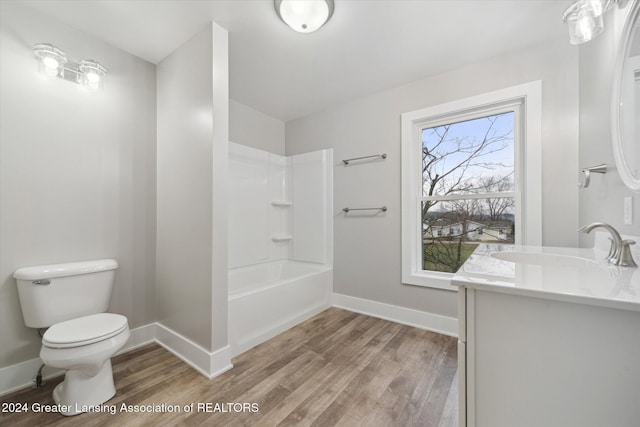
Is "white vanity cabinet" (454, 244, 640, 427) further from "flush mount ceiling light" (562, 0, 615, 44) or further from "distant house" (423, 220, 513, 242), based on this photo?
"distant house" (423, 220, 513, 242)

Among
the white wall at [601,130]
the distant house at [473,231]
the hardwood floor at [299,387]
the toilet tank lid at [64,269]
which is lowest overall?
the hardwood floor at [299,387]

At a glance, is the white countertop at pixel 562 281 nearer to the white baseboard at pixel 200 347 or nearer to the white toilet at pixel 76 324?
the white baseboard at pixel 200 347

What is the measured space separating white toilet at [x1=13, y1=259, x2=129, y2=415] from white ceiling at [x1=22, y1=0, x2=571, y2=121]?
165cm

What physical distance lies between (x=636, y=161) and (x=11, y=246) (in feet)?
10.6

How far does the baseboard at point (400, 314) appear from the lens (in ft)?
7.20

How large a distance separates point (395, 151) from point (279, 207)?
162cm

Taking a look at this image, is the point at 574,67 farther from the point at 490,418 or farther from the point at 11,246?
the point at 11,246

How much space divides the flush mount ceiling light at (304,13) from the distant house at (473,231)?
191 cm

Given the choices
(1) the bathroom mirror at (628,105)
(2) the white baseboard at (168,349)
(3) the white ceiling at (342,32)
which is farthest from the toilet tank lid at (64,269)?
(1) the bathroom mirror at (628,105)

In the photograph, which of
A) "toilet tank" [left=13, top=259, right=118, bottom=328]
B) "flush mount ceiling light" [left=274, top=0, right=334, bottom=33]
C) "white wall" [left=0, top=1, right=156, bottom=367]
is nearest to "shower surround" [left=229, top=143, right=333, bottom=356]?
"white wall" [left=0, top=1, right=156, bottom=367]

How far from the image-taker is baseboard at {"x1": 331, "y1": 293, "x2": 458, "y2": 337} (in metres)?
2.19

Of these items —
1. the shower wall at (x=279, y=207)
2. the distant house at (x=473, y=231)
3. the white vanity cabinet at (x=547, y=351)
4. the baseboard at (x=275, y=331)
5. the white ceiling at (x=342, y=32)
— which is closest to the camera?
the white vanity cabinet at (x=547, y=351)

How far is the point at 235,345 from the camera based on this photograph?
6.07 ft

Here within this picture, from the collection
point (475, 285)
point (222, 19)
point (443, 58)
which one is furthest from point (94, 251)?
point (443, 58)
